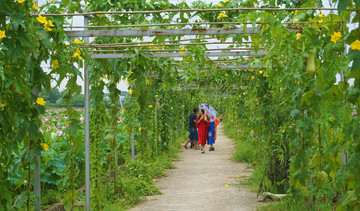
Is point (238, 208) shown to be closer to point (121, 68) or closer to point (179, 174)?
point (121, 68)

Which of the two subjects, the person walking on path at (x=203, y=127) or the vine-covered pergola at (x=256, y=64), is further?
the person walking on path at (x=203, y=127)

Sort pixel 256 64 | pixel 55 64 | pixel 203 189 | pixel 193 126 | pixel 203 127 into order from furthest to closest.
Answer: pixel 193 126 < pixel 203 127 < pixel 203 189 < pixel 256 64 < pixel 55 64

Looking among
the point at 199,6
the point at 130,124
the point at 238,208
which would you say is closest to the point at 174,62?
the point at 130,124

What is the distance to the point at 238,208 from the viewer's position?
648 cm

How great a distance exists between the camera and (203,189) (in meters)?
8.13

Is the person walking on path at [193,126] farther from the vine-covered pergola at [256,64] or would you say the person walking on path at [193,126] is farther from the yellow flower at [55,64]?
the yellow flower at [55,64]

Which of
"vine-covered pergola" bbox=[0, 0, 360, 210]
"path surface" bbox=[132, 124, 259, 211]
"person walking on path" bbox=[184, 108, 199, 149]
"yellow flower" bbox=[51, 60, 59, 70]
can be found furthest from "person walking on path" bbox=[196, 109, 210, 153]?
"yellow flower" bbox=[51, 60, 59, 70]

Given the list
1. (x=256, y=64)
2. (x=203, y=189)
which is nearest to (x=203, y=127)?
(x=203, y=189)

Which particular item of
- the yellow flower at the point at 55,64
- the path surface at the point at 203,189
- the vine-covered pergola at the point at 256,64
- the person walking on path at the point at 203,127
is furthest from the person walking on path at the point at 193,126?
the yellow flower at the point at 55,64

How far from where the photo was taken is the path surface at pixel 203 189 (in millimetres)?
6715

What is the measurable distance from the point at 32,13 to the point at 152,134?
7.68 meters

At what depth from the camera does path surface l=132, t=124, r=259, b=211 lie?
6715 mm

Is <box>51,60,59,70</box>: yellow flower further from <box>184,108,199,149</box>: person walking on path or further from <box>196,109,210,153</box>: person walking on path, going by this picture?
<box>184,108,199,149</box>: person walking on path

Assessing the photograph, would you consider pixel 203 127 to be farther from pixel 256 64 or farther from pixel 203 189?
pixel 256 64
